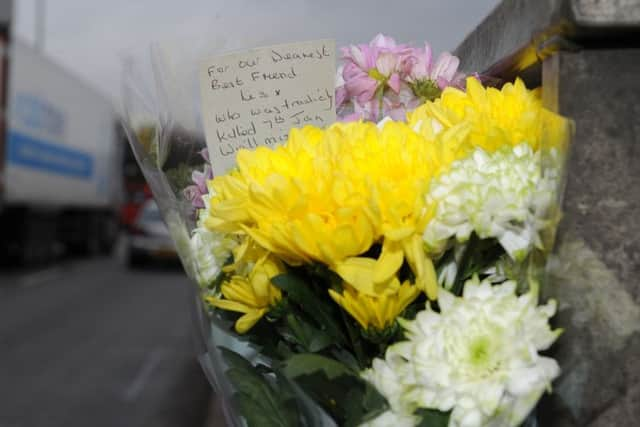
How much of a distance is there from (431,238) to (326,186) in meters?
0.15

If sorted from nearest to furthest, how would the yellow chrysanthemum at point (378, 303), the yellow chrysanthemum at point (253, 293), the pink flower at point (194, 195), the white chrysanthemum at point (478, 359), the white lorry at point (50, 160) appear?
1. the white chrysanthemum at point (478, 359)
2. the yellow chrysanthemum at point (378, 303)
3. the yellow chrysanthemum at point (253, 293)
4. the pink flower at point (194, 195)
5. the white lorry at point (50, 160)

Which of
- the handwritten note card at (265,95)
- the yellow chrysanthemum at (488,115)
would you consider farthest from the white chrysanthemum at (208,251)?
the yellow chrysanthemum at (488,115)

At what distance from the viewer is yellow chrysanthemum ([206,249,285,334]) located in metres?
1.38

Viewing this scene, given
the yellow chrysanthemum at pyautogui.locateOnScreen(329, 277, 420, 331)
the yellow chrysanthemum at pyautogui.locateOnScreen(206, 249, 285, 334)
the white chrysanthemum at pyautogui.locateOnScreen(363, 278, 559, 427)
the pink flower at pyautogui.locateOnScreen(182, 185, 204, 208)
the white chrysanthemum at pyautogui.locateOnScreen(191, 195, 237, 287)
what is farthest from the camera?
the pink flower at pyautogui.locateOnScreen(182, 185, 204, 208)

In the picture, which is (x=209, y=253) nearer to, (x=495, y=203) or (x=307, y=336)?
(x=307, y=336)

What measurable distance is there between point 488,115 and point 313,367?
431 millimetres

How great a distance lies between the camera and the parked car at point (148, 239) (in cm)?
2006

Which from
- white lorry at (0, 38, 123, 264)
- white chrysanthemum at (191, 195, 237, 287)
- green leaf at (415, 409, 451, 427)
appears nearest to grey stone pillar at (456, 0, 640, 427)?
green leaf at (415, 409, 451, 427)

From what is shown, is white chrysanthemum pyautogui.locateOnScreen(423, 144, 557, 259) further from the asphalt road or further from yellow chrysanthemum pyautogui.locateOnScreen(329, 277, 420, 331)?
the asphalt road

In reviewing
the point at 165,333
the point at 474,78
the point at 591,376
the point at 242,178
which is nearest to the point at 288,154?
the point at 242,178

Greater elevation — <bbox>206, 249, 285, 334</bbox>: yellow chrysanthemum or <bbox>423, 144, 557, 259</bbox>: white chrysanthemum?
<bbox>423, 144, 557, 259</bbox>: white chrysanthemum

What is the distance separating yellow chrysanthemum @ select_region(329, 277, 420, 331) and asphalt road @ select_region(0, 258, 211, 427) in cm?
635

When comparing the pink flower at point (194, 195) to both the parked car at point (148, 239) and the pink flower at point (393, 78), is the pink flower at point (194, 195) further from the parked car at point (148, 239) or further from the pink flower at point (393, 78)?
the parked car at point (148, 239)

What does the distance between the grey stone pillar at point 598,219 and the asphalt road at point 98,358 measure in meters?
6.41
